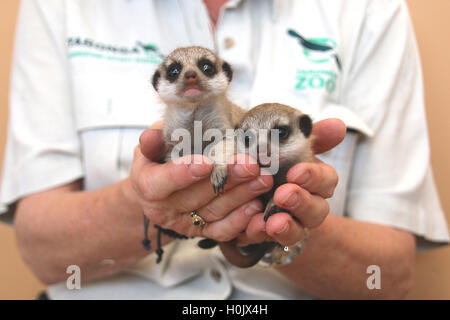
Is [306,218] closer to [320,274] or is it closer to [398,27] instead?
[320,274]

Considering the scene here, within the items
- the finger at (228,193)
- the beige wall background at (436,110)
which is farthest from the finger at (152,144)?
the beige wall background at (436,110)

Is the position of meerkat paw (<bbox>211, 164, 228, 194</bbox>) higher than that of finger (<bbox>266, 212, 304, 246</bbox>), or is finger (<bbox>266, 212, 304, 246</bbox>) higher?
meerkat paw (<bbox>211, 164, 228, 194</bbox>)

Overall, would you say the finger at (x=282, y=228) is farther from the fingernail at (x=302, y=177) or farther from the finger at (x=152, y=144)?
the finger at (x=152, y=144)

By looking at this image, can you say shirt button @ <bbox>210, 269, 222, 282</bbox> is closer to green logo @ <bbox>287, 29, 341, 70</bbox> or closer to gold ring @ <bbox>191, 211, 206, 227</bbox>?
gold ring @ <bbox>191, 211, 206, 227</bbox>

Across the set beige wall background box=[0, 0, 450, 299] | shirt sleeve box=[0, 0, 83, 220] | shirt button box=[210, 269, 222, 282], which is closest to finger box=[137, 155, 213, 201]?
shirt button box=[210, 269, 222, 282]

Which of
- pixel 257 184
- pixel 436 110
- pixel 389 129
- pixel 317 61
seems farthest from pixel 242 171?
pixel 436 110

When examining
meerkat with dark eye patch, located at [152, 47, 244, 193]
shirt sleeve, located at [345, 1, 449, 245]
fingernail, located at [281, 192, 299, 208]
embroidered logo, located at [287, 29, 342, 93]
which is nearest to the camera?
fingernail, located at [281, 192, 299, 208]
